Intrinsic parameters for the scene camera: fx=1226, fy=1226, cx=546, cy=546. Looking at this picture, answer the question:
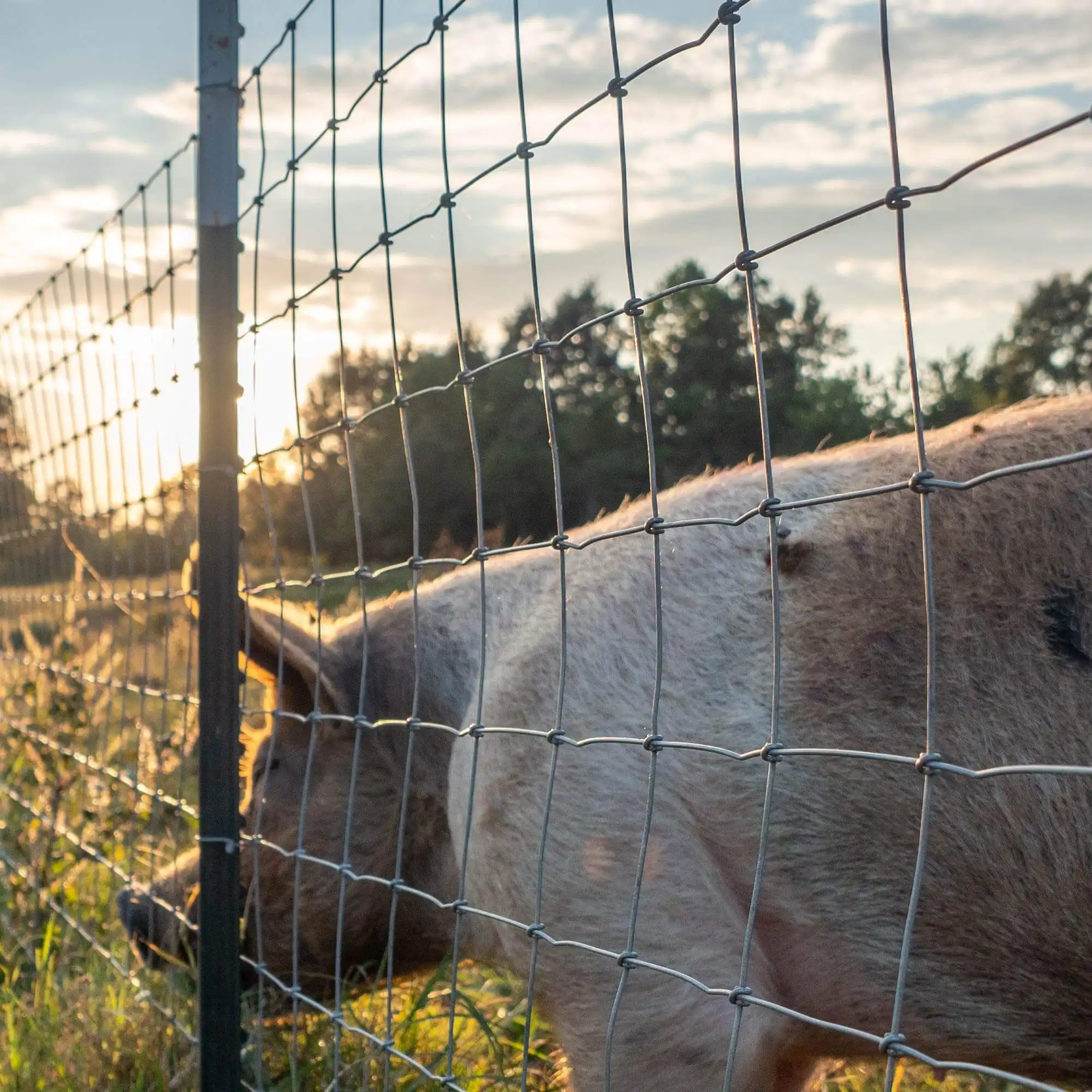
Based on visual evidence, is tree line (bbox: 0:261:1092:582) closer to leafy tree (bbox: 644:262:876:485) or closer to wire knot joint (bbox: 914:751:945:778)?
leafy tree (bbox: 644:262:876:485)

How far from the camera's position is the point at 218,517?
2709mm

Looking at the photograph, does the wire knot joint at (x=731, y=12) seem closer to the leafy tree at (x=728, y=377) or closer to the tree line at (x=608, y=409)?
the tree line at (x=608, y=409)

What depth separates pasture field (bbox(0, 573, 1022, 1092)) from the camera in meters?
3.05

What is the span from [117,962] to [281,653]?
1.53 m

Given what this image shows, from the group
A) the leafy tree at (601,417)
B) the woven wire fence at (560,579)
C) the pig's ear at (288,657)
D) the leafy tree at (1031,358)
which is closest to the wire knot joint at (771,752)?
the woven wire fence at (560,579)

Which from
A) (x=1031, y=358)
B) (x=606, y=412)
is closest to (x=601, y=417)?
(x=606, y=412)

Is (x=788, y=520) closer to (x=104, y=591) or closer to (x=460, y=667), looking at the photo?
(x=460, y=667)

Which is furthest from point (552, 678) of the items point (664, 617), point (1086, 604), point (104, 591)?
point (104, 591)

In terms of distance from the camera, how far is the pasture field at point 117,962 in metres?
3.05

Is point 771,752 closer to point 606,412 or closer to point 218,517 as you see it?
point 218,517

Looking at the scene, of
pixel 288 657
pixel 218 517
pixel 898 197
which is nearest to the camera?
pixel 898 197

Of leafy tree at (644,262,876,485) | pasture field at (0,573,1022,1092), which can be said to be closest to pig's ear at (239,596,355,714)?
pasture field at (0,573,1022,1092)

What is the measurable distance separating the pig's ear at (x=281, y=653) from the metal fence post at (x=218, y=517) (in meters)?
0.07

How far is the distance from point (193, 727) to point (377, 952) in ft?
2.89
